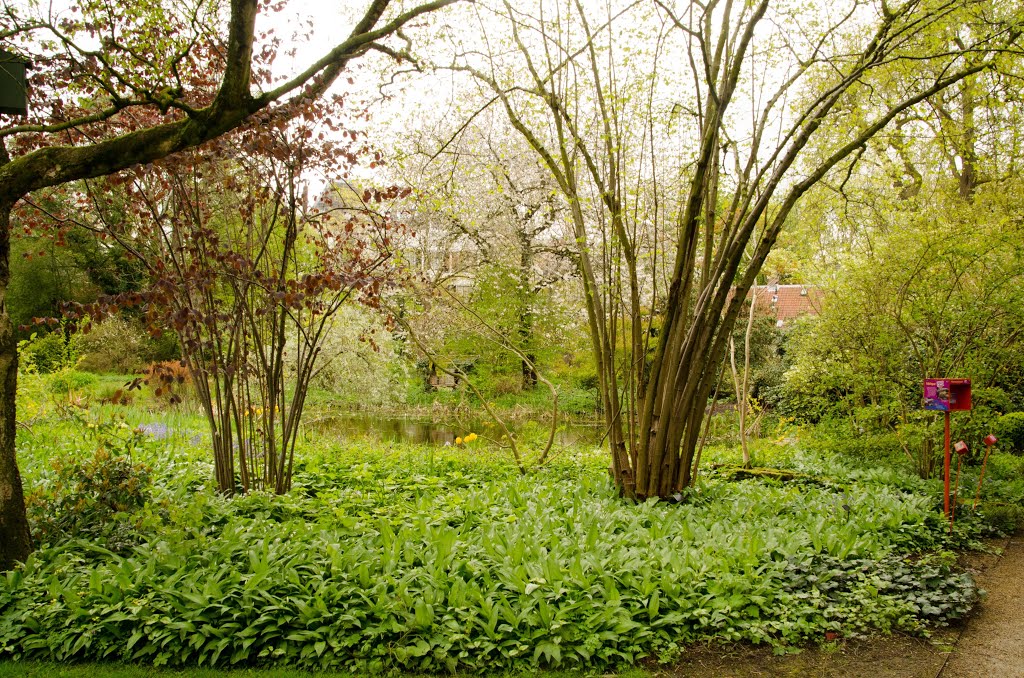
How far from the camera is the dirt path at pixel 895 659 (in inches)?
120

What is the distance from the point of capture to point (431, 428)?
12.7 m

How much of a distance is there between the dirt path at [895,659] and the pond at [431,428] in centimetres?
679

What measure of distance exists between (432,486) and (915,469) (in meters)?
Result: 4.78

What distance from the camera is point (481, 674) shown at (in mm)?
2941

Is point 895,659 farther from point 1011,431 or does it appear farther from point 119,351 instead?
point 119,351

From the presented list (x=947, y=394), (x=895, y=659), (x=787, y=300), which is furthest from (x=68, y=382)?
(x=787, y=300)

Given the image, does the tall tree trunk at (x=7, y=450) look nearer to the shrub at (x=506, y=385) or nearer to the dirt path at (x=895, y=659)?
the dirt path at (x=895, y=659)

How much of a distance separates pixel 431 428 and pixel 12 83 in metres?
9.75

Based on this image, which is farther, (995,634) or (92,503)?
(92,503)

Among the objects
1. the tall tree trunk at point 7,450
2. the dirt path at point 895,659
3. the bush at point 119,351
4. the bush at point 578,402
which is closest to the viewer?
the dirt path at point 895,659

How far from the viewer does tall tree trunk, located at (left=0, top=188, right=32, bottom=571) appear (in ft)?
11.3

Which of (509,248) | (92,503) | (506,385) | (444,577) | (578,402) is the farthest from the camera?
(578,402)

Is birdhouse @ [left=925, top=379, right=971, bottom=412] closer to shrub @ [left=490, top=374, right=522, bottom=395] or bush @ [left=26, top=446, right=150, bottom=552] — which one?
bush @ [left=26, top=446, right=150, bottom=552]

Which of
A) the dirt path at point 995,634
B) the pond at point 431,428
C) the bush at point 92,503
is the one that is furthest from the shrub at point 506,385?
the dirt path at point 995,634
